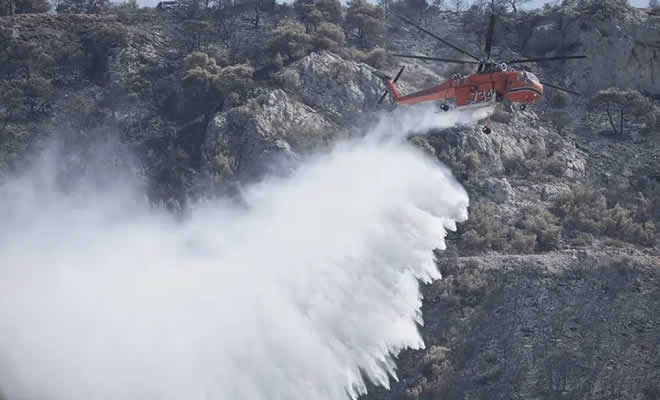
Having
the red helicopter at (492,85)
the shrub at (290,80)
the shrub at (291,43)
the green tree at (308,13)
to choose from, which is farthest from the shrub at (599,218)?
the green tree at (308,13)

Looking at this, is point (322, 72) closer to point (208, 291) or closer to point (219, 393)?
point (208, 291)

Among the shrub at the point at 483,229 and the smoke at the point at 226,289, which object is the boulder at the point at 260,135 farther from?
the shrub at the point at 483,229

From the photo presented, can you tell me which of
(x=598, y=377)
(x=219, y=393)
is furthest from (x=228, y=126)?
(x=598, y=377)

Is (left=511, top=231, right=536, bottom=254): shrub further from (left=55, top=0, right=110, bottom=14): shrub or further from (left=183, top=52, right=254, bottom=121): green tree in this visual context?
(left=55, top=0, right=110, bottom=14): shrub

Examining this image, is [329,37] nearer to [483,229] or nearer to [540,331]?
[483,229]

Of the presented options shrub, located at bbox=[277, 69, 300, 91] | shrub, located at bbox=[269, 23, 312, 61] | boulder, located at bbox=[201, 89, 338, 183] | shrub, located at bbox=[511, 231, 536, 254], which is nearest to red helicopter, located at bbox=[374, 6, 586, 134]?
shrub, located at bbox=[511, 231, 536, 254]
